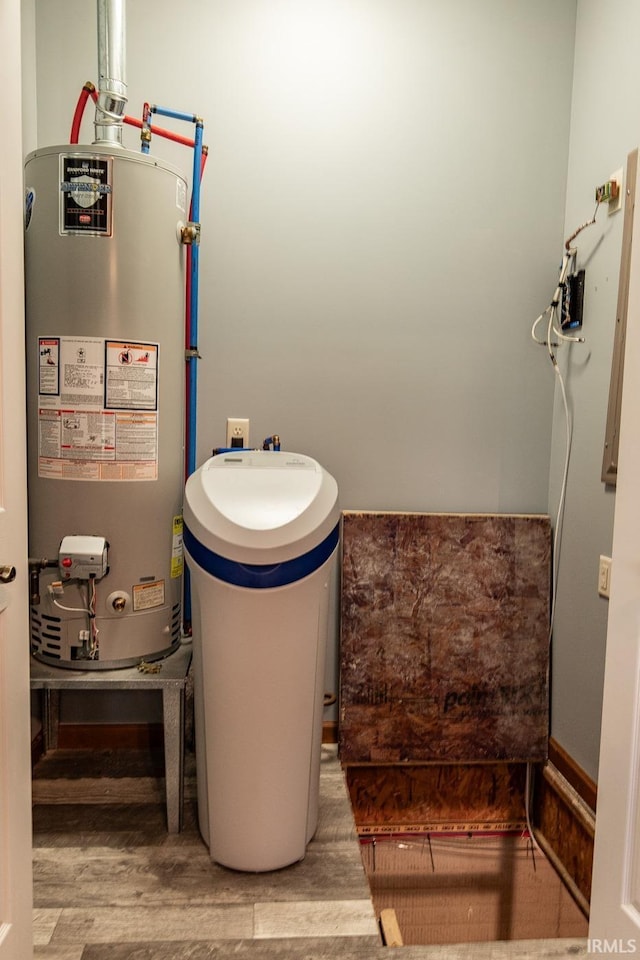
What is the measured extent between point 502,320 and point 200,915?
1.98 metres

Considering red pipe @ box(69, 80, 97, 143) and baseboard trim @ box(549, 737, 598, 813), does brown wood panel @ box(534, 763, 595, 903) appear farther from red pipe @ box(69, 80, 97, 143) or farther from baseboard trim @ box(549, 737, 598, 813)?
red pipe @ box(69, 80, 97, 143)

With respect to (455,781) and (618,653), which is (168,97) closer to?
(618,653)

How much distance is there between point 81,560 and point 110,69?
1.39 metres

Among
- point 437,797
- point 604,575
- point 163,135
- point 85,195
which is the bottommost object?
point 437,797

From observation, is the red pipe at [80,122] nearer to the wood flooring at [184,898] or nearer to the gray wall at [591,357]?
the gray wall at [591,357]

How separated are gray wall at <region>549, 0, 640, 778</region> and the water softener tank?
1.29m

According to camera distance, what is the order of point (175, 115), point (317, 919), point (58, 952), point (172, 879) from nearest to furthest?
1. point (58, 952)
2. point (317, 919)
3. point (172, 879)
4. point (175, 115)

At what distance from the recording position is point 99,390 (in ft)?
5.77

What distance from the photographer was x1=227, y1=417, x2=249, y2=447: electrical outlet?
2211 millimetres

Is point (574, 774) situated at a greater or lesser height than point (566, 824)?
greater

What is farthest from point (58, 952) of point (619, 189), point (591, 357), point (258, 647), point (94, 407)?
point (619, 189)

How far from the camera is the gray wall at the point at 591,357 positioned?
1.93 m

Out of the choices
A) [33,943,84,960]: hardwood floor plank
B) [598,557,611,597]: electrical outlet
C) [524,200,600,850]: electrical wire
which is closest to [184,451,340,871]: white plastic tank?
[33,943,84,960]: hardwood floor plank

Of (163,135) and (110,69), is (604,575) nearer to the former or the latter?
(163,135)
